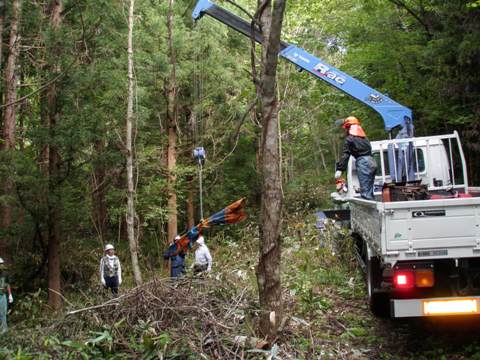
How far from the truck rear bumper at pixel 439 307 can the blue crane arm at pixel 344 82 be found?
5883 millimetres

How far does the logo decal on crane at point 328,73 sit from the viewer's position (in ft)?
39.7

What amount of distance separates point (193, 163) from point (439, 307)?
17.8 meters

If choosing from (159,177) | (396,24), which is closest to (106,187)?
(159,177)

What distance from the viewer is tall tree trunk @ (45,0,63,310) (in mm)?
14242

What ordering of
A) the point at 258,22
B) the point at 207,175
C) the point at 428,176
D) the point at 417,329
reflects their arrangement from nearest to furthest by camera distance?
the point at 258,22 < the point at 417,329 < the point at 428,176 < the point at 207,175

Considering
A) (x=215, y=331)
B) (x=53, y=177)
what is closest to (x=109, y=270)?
(x=53, y=177)

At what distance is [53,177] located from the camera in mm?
14508

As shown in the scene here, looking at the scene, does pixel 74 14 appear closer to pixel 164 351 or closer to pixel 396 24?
pixel 396 24

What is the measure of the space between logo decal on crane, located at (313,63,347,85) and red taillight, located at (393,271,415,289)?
663 centimetres

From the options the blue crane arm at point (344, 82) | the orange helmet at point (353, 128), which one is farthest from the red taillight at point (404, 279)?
the blue crane arm at point (344, 82)

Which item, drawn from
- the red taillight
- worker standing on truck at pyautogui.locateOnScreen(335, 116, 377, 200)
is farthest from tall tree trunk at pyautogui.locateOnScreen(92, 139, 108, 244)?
the red taillight

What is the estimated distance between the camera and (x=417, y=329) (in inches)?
306

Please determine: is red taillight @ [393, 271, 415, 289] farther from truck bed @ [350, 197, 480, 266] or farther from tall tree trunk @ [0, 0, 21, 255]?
tall tree trunk @ [0, 0, 21, 255]

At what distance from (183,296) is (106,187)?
1365cm
